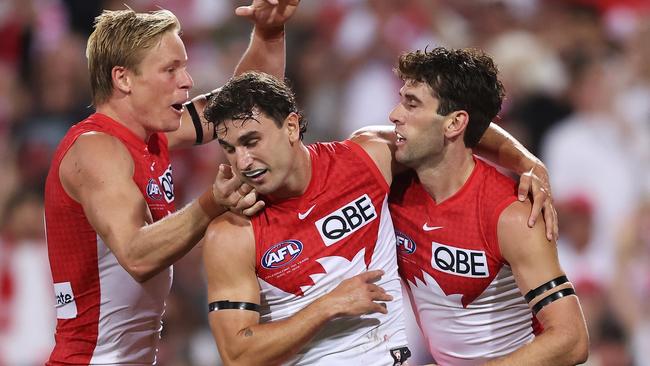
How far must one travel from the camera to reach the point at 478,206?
4367 millimetres

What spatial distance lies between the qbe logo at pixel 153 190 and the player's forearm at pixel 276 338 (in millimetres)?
911

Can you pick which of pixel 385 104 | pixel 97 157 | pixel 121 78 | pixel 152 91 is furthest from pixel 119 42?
pixel 385 104

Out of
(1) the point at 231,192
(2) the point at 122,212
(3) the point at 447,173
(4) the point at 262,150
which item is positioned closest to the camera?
(1) the point at 231,192

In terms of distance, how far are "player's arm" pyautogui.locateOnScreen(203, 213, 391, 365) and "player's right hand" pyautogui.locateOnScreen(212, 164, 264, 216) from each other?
155mm

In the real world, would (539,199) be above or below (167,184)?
below

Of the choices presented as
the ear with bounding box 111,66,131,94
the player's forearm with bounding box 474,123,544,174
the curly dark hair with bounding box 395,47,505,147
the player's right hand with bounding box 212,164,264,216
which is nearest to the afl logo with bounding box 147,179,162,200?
the ear with bounding box 111,66,131,94

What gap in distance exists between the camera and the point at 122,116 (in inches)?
188

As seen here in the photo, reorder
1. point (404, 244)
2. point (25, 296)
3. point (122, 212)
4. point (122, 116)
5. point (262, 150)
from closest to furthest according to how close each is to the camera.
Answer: point (262, 150)
point (122, 212)
point (404, 244)
point (122, 116)
point (25, 296)

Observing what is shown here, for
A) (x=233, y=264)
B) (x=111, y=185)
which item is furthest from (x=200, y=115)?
(x=233, y=264)

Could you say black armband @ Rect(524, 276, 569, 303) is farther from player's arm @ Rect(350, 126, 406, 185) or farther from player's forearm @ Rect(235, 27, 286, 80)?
player's forearm @ Rect(235, 27, 286, 80)

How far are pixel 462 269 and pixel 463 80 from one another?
815 millimetres

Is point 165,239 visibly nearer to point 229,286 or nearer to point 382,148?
point 229,286

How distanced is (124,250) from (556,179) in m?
4.75

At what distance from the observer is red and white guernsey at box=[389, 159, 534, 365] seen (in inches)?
172
